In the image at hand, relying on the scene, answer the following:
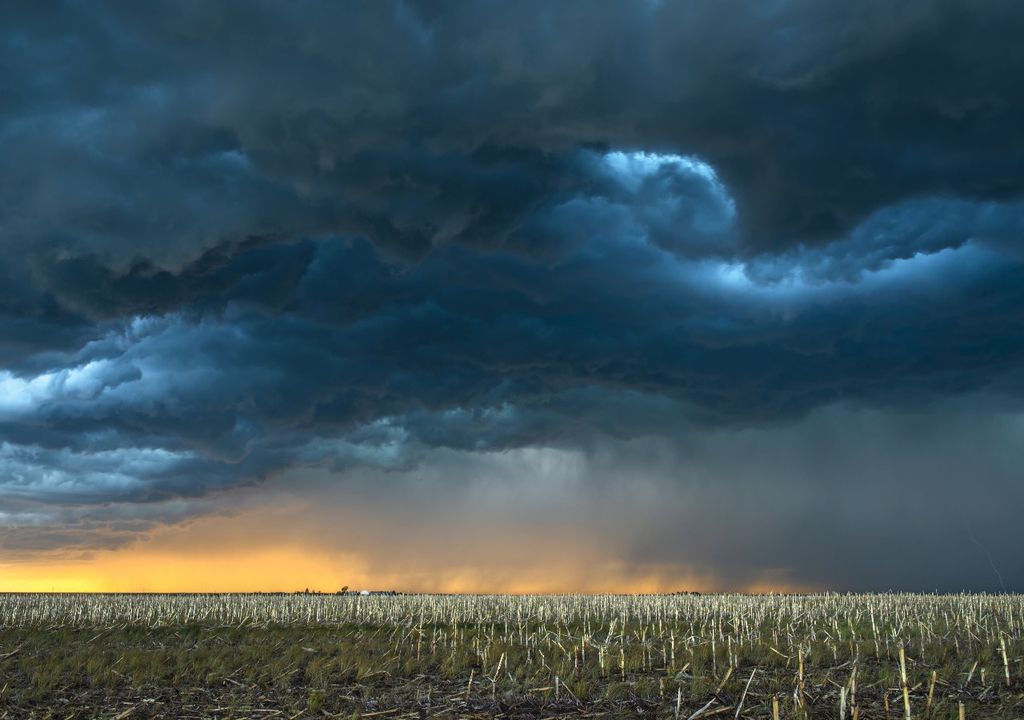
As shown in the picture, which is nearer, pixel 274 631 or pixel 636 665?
pixel 636 665

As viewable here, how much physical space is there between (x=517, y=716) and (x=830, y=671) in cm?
1105

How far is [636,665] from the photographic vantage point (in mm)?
25422

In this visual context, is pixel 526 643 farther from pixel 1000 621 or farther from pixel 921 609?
pixel 921 609

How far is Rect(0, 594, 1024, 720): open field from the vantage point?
19625mm

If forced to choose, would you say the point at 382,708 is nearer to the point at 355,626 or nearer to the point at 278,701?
the point at 278,701

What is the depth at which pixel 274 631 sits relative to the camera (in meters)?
41.0

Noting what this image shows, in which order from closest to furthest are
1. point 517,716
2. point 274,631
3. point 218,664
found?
point 517,716 < point 218,664 < point 274,631

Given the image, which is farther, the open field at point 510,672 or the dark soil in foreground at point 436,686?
the open field at point 510,672

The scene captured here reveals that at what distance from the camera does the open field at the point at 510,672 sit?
19.6 meters

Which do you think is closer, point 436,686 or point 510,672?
point 436,686

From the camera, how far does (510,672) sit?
24.8 m

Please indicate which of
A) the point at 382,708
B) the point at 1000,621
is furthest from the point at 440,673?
the point at 1000,621

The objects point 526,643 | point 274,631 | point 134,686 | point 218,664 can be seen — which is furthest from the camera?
point 274,631

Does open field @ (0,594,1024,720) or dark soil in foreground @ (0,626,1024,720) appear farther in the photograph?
open field @ (0,594,1024,720)
